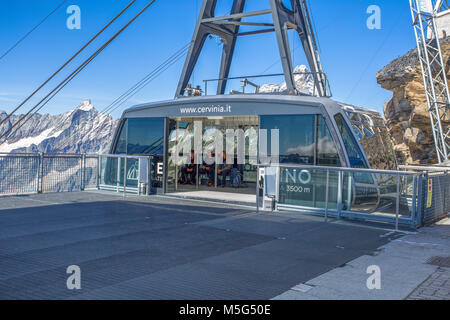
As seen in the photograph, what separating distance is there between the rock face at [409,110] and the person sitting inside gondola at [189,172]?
2409cm

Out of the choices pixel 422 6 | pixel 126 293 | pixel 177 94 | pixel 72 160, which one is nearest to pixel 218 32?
pixel 177 94

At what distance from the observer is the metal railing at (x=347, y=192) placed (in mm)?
8883

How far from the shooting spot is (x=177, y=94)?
1523 cm

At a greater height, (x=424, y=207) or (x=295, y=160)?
(x=295, y=160)

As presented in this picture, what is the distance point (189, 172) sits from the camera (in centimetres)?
1533

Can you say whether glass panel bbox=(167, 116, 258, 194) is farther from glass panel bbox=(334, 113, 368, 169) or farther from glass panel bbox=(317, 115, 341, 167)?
glass panel bbox=(334, 113, 368, 169)

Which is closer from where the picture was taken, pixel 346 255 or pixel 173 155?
pixel 346 255

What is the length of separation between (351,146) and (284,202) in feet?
6.95

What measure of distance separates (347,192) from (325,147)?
157cm

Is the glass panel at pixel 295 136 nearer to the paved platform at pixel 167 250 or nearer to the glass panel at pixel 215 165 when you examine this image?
the paved platform at pixel 167 250

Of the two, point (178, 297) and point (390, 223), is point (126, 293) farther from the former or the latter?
point (390, 223)

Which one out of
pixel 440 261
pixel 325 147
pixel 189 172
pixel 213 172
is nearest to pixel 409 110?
pixel 213 172

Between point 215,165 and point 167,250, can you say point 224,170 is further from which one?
point 167,250

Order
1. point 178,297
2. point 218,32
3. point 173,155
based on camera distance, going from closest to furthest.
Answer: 1. point 178,297
2. point 173,155
3. point 218,32
